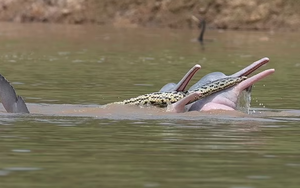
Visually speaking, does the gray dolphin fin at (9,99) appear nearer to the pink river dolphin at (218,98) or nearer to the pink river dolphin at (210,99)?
the pink river dolphin at (210,99)

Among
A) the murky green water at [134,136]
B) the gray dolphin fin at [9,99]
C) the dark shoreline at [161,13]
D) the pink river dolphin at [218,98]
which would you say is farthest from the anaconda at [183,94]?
the dark shoreline at [161,13]

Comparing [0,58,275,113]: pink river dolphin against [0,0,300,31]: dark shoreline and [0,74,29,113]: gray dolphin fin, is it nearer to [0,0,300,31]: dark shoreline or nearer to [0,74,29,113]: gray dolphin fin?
[0,74,29,113]: gray dolphin fin

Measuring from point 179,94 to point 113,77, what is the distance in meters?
9.54

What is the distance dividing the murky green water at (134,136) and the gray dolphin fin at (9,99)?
0.34 metres

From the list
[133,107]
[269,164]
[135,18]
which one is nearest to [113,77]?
[133,107]

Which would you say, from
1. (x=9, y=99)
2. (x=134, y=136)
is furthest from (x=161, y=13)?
(x=134, y=136)

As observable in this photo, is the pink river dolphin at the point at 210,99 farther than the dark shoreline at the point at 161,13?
No

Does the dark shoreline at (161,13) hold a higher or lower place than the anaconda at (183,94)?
lower

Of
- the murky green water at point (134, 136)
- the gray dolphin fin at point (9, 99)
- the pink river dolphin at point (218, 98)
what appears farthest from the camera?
the pink river dolphin at point (218, 98)

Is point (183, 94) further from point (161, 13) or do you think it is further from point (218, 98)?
point (161, 13)

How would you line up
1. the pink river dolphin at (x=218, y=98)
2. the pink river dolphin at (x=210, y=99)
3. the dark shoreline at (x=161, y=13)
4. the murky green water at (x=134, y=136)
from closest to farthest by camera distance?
1. the murky green water at (x=134, y=136)
2. the pink river dolphin at (x=210, y=99)
3. the pink river dolphin at (x=218, y=98)
4. the dark shoreline at (x=161, y=13)

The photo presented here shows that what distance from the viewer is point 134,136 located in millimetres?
13828

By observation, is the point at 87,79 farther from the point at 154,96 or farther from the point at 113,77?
the point at 154,96

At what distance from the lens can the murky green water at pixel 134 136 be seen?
34.4 feet
